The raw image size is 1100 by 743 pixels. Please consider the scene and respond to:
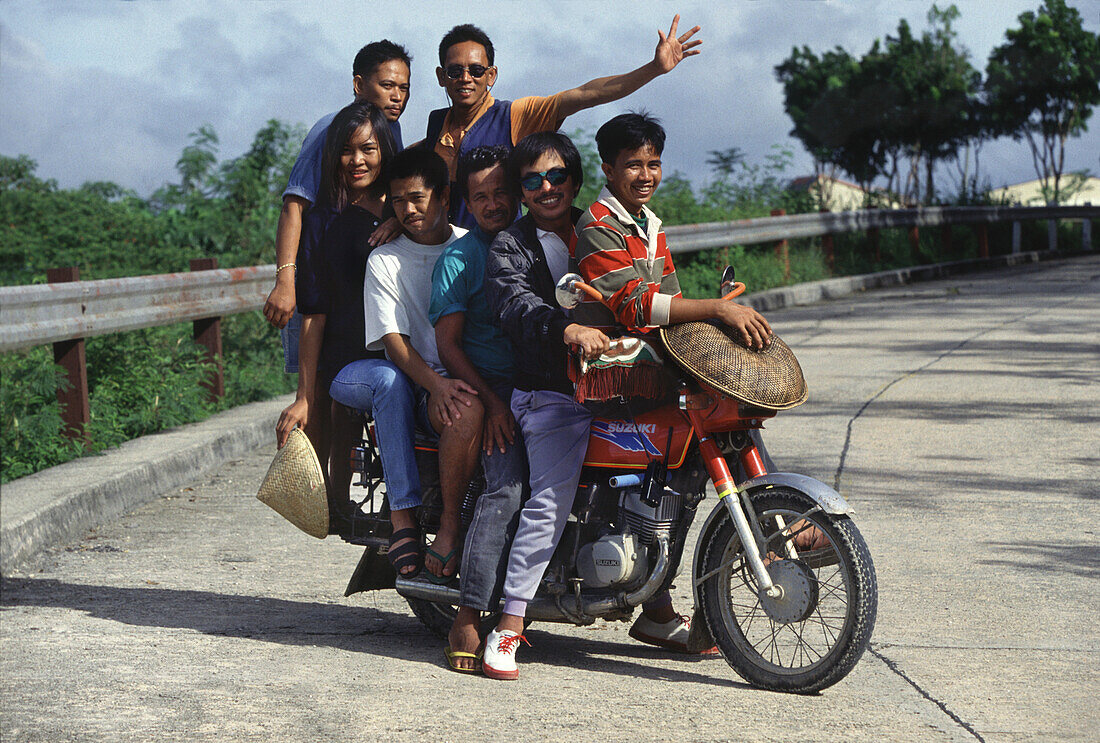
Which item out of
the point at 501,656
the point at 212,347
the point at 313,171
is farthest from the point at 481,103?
the point at 212,347

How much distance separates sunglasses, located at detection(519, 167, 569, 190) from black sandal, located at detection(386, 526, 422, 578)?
1234mm

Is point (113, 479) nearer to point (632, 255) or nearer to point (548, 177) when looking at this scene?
point (548, 177)

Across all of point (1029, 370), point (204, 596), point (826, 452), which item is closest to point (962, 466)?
point (826, 452)

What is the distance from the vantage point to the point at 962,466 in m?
6.98

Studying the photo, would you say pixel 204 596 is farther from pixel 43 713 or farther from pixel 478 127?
pixel 478 127

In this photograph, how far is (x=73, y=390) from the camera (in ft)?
23.5

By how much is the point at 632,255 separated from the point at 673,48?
1.05 metres

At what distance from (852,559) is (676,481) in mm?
613

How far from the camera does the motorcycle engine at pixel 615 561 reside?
13.5 ft

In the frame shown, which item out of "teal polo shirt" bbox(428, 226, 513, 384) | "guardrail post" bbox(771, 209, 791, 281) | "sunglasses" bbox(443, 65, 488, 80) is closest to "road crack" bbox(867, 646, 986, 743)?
"teal polo shirt" bbox(428, 226, 513, 384)

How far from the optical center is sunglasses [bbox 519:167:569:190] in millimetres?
4207

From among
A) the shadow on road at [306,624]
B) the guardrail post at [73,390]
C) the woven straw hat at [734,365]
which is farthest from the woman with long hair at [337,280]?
the guardrail post at [73,390]

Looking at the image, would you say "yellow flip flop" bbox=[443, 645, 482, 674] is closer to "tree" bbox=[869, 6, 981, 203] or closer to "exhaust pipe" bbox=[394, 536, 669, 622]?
"exhaust pipe" bbox=[394, 536, 669, 622]

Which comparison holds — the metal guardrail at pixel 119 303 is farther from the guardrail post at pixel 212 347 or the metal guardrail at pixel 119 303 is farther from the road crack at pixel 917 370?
the road crack at pixel 917 370
